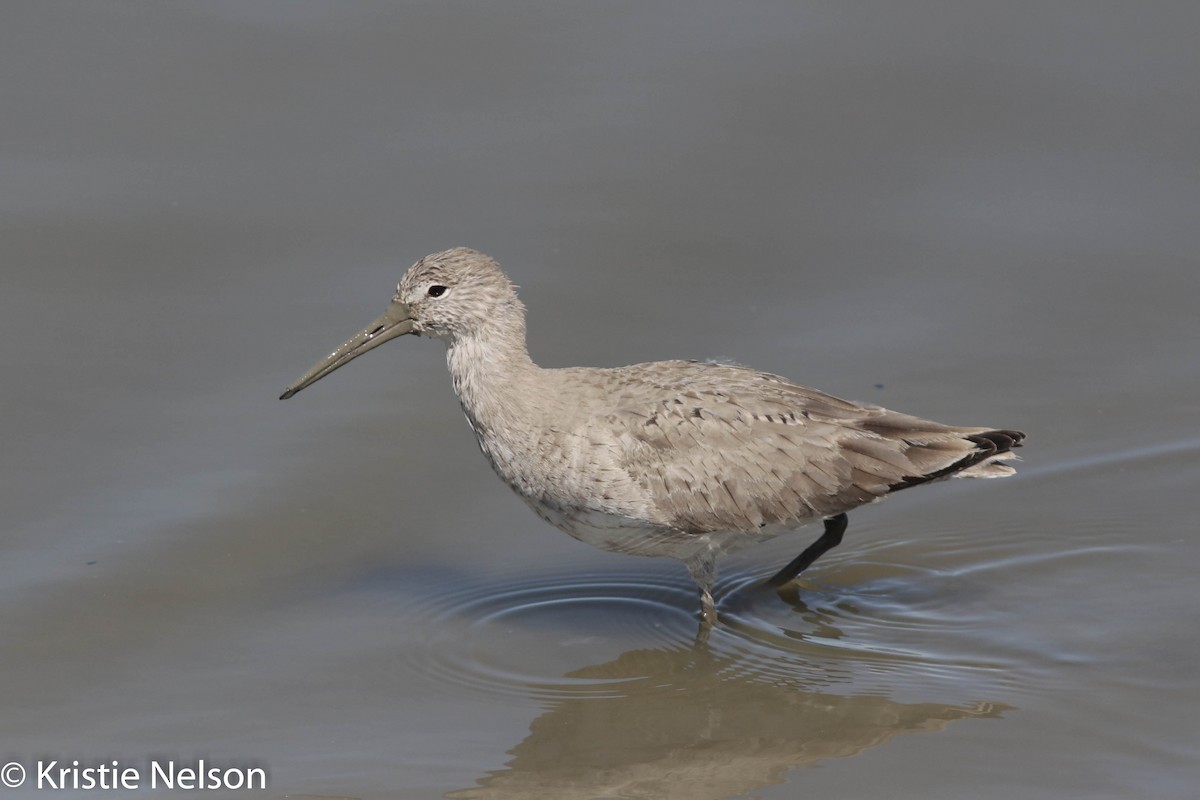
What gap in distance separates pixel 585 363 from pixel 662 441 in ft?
7.82

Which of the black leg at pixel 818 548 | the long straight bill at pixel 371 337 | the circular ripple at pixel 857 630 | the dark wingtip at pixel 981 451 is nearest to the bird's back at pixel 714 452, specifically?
the dark wingtip at pixel 981 451

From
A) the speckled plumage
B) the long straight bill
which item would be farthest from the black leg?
the long straight bill

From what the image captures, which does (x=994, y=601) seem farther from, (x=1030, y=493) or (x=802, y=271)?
(x=802, y=271)

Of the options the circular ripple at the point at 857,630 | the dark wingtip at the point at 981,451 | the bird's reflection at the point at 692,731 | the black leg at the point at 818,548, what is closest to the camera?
the bird's reflection at the point at 692,731

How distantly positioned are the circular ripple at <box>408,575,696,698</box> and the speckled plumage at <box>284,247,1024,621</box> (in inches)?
14.5

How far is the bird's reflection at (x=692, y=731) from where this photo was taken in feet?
24.4

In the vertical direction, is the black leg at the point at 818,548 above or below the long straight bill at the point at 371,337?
below

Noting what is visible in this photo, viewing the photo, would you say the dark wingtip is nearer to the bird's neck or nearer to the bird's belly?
the bird's belly

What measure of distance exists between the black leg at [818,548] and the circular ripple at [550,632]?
0.57m

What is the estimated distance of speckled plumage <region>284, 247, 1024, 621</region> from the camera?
8547 millimetres

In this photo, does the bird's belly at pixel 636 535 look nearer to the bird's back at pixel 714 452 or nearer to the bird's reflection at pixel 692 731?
the bird's back at pixel 714 452

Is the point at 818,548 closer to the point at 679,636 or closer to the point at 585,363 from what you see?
the point at 679,636

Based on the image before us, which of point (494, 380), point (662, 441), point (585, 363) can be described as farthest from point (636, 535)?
point (585, 363)

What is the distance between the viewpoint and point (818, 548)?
30.4ft
